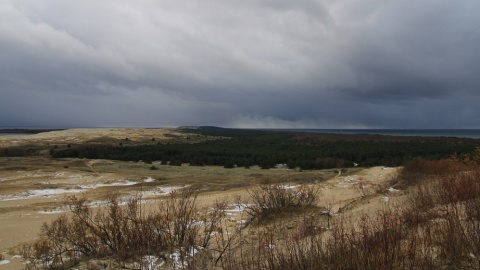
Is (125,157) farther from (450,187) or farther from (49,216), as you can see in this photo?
(450,187)

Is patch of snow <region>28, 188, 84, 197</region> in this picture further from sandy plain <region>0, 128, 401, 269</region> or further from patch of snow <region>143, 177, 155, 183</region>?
patch of snow <region>143, 177, 155, 183</region>

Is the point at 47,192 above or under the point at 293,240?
under

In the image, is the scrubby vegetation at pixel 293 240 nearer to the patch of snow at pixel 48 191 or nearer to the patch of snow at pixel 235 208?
the patch of snow at pixel 235 208

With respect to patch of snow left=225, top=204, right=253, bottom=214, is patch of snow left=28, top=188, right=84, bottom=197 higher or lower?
lower

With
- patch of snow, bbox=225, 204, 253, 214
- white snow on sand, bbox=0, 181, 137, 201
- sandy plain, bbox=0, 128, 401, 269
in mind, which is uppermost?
patch of snow, bbox=225, 204, 253, 214

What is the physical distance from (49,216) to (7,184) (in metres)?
14.1

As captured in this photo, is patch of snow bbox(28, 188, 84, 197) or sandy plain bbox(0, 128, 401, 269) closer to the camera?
sandy plain bbox(0, 128, 401, 269)

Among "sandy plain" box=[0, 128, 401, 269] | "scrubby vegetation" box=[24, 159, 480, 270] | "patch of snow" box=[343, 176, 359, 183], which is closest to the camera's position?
"scrubby vegetation" box=[24, 159, 480, 270]

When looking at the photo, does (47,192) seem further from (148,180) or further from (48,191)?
(148,180)

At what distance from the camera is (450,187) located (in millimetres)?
10867

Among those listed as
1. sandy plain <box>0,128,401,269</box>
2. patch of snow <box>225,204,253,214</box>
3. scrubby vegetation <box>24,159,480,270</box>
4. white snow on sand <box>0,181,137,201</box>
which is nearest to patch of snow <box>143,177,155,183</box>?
sandy plain <box>0,128,401,269</box>

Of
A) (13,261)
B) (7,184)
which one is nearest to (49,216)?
(13,261)

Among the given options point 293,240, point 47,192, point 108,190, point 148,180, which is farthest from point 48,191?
point 293,240

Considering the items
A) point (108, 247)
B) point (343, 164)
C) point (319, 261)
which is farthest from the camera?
point (343, 164)
